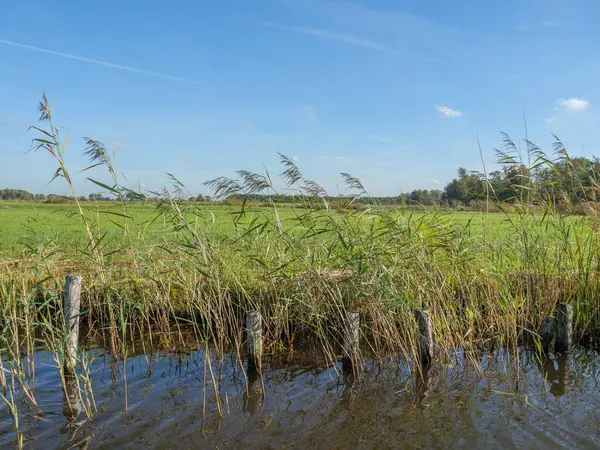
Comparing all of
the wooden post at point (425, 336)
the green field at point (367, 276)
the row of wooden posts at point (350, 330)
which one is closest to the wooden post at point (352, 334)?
the row of wooden posts at point (350, 330)

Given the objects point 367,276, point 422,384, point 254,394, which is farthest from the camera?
point 367,276

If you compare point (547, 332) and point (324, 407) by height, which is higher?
point (547, 332)

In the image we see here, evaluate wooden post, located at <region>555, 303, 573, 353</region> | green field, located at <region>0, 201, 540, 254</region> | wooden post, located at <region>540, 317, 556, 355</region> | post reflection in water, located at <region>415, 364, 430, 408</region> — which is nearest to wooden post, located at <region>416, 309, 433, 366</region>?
post reflection in water, located at <region>415, 364, 430, 408</region>

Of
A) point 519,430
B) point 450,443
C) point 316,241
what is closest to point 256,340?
point 316,241

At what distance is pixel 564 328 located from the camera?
22.4ft

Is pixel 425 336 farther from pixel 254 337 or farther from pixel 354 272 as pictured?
pixel 254 337

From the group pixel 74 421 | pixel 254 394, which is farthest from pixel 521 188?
pixel 74 421

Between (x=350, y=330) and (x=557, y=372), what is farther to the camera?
(x=557, y=372)

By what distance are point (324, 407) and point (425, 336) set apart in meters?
1.74

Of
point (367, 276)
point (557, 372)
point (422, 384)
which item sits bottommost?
point (557, 372)

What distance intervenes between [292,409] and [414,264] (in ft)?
8.02

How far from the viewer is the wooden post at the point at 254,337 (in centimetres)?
633

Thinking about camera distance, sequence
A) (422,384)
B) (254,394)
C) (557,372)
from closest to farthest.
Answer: (254,394) < (422,384) < (557,372)

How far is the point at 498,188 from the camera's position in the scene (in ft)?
24.1
